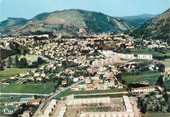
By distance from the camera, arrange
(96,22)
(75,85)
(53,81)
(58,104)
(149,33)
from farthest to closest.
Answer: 1. (96,22)
2. (149,33)
3. (53,81)
4. (75,85)
5. (58,104)

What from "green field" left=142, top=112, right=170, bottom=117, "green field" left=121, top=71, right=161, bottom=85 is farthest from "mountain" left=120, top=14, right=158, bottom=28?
"green field" left=142, top=112, right=170, bottom=117

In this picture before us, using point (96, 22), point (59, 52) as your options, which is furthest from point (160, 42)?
point (96, 22)

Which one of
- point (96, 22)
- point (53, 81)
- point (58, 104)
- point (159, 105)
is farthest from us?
point (96, 22)

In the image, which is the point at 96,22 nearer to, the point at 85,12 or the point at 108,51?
the point at 85,12

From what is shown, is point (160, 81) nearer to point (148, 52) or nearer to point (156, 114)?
point (156, 114)

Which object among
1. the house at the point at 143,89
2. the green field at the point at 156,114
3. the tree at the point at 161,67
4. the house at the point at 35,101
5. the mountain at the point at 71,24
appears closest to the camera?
the green field at the point at 156,114

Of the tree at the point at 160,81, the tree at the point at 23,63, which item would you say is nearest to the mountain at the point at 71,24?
the tree at the point at 23,63

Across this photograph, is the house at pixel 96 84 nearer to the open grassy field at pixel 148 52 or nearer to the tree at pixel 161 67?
the tree at pixel 161 67
